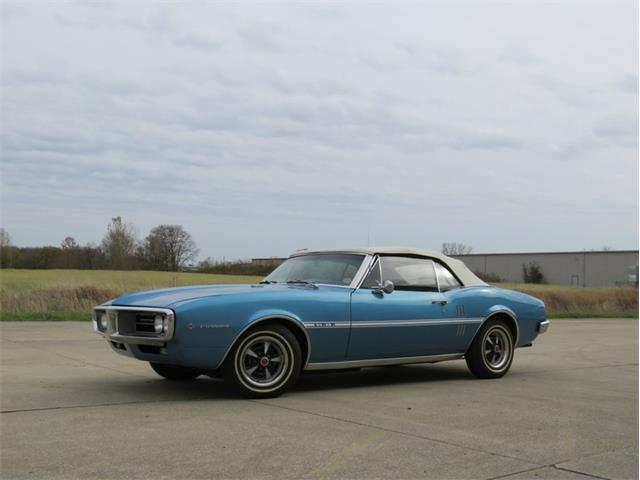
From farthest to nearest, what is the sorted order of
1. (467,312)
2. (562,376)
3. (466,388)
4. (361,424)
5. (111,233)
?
(111,233)
(562,376)
(467,312)
(466,388)
(361,424)

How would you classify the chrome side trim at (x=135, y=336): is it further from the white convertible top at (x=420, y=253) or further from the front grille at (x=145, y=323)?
the white convertible top at (x=420, y=253)

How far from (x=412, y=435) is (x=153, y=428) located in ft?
6.18

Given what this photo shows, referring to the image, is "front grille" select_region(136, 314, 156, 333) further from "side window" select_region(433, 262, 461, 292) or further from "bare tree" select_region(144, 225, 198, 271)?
"bare tree" select_region(144, 225, 198, 271)

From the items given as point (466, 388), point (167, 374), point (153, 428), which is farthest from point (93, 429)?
point (466, 388)

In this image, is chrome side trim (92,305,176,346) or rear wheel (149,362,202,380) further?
rear wheel (149,362,202,380)

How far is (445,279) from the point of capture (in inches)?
363

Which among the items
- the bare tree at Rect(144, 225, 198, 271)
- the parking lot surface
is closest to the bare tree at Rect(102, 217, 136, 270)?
the bare tree at Rect(144, 225, 198, 271)

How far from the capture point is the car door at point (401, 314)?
8.05m

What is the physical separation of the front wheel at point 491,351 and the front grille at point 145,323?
12.6 ft

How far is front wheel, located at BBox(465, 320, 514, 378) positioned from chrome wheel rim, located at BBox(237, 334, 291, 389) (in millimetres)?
2726

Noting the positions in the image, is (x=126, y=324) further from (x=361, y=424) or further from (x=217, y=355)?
(x=361, y=424)

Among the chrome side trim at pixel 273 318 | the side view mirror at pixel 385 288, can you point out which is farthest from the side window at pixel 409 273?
the chrome side trim at pixel 273 318

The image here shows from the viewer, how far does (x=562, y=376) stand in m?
9.77

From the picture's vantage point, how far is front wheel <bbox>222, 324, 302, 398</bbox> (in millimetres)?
7176
